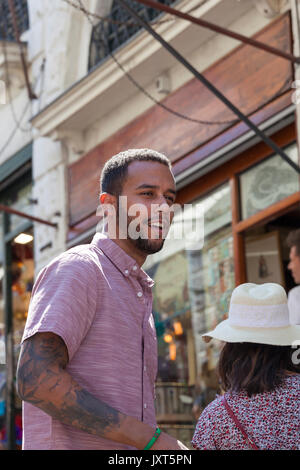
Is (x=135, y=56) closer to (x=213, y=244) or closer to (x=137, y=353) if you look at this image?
(x=213, y=244)

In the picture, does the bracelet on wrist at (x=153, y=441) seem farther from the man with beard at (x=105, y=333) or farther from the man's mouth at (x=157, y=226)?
the man's mouth at (x=157, y=226)

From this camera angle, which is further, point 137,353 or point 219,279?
point 219,279

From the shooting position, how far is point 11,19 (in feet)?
36.6

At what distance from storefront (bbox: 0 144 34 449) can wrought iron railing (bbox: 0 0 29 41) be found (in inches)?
61.2

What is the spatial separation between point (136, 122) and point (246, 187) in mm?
1806

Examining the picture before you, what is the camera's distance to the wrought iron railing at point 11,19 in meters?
11.0

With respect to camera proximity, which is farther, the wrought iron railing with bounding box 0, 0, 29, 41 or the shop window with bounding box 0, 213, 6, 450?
the wrought iron railing with bounding box 0, 0, 29, 41

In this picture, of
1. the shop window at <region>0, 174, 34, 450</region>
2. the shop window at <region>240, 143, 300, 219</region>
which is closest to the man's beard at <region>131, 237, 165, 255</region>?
the shop window at <region>240, 143, 300, 219</region>

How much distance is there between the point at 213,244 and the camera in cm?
764

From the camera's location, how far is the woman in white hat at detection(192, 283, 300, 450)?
2.83m

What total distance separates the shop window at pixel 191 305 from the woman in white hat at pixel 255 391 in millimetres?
4184

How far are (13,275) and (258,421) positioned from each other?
28.9ft

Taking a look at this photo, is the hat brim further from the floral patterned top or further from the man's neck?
the man's neck
